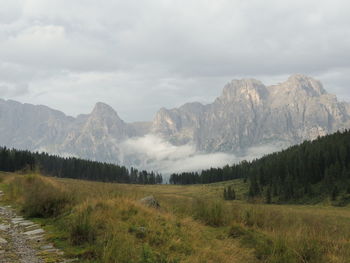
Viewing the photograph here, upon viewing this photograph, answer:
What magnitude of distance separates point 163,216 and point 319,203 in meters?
81.0

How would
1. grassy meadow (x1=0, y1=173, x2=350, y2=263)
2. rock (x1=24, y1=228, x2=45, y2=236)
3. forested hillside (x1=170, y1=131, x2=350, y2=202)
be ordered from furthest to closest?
forested hillside (x1=170, y1=131, x2=350, y2=202), rock (x1=24, y1=228, x2=45, y2=236), grassy meadow (x1=0, y1=173, x2=350, y2=263)

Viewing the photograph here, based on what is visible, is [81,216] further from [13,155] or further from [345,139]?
[13,155]

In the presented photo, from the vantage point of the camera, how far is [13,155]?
5157 inches

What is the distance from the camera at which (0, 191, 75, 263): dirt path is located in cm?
712

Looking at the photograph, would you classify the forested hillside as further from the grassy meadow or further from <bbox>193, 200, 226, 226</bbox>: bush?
the grassy meadow

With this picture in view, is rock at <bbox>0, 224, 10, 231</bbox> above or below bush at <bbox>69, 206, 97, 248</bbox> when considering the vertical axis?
below

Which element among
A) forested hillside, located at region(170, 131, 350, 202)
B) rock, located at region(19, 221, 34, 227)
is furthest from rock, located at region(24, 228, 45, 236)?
forested hillside, located at region(170, 131, 350, 202)

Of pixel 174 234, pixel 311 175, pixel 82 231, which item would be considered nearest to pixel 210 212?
pixel 174 234

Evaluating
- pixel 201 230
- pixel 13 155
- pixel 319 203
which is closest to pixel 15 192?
pixel 201 230

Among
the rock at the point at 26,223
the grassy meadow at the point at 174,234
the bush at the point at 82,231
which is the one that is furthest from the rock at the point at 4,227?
the bush at the point at 82,231

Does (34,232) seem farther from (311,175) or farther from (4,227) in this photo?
(311,175)

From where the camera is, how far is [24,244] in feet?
27.8

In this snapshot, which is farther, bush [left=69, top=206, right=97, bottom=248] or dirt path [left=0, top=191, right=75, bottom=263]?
bush [left=69, top=206, right=97, bottom=248]

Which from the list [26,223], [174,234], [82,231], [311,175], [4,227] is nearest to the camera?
[82,231]
